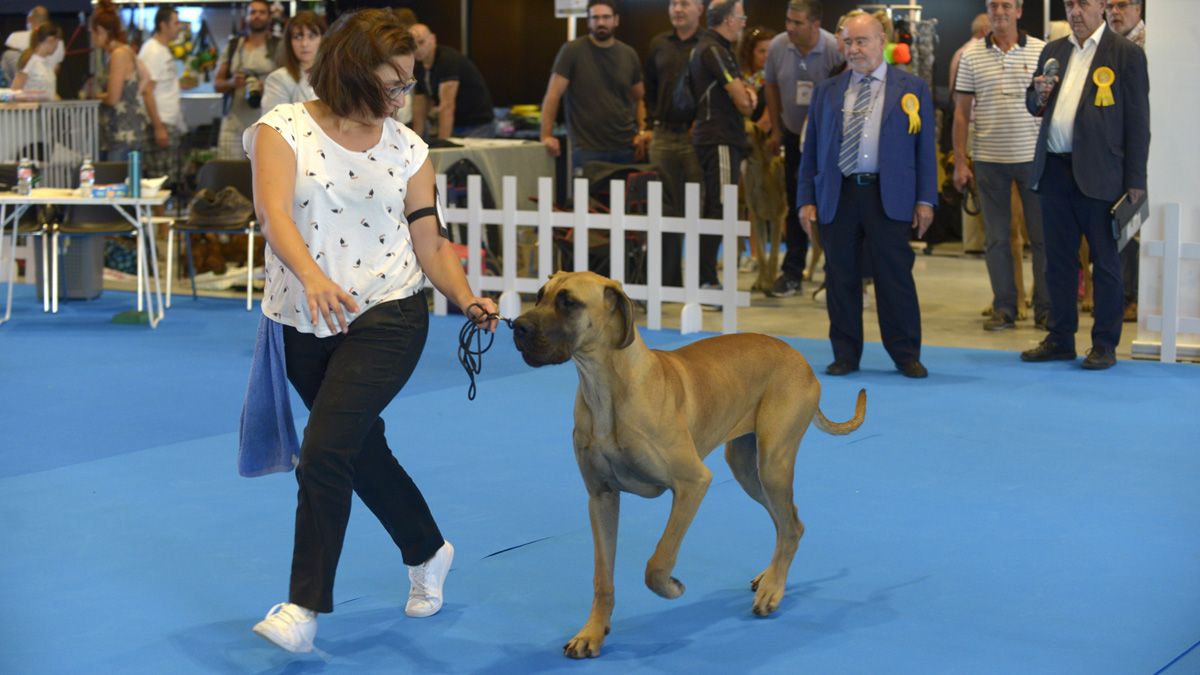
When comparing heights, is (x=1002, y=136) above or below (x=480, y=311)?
above

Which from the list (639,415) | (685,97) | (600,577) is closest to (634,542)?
(600,577)

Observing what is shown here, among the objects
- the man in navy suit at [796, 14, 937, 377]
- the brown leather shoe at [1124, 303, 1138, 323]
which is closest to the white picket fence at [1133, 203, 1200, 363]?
the brown leather shoe at [1124, 303, 1138, 323]

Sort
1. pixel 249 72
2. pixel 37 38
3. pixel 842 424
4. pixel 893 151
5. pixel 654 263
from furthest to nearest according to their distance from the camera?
1. pixel 37 38
2. pixel 249 72
3. pixel 654 263
4. pixel 893 151
5. pixel 842 424

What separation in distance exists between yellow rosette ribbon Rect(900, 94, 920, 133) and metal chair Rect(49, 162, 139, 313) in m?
4.95

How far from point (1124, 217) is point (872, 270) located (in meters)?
1.31

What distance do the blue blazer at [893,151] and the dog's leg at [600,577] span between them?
13.2 ft

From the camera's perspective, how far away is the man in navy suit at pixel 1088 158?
7.32 m

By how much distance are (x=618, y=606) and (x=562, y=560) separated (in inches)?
18.3

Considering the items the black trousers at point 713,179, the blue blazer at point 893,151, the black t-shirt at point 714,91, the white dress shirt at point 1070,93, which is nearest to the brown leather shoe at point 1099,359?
the white dress shirt at point 1070,93

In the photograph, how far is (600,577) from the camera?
3.59 metres

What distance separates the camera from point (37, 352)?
8367mm

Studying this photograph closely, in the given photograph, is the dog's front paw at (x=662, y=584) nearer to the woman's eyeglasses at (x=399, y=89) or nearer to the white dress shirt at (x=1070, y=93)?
the woman's eyeglasses at (x=399, y=89)

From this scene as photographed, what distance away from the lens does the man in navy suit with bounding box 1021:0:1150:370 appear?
7320mm

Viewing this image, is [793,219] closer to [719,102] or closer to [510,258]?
[719,102]
